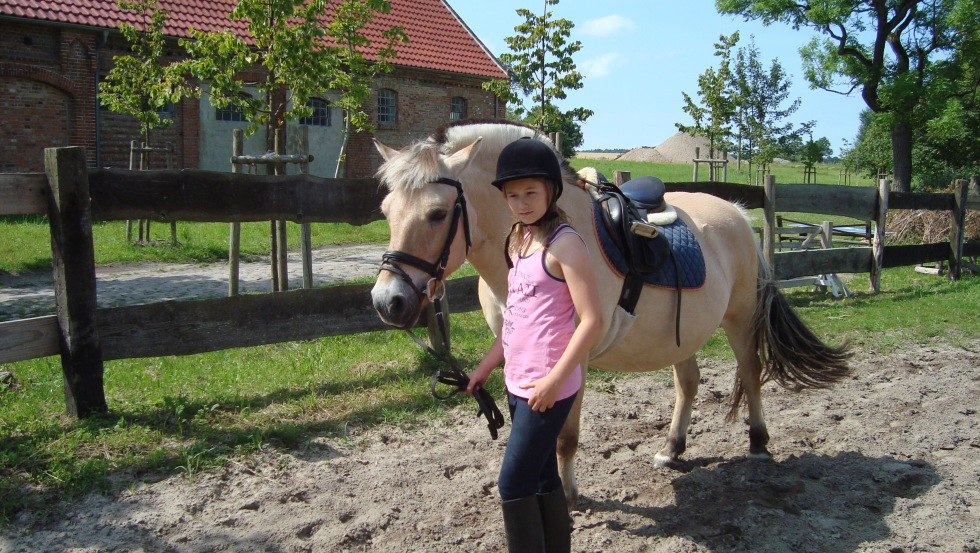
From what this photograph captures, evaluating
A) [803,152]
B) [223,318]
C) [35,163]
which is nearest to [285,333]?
[223,318]

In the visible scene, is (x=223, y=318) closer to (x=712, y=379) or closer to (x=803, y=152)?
(x=712, y=379)

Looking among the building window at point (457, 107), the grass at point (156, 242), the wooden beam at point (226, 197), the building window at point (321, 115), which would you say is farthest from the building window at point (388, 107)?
the wooden beam at point (226, 197)

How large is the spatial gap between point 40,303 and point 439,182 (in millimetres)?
7055

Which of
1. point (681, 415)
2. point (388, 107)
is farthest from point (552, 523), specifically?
point (388, 107)

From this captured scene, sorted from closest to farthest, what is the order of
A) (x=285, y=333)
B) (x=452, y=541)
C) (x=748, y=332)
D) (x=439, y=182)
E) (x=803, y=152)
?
1. (x=439, y=182)
2. (x=452, y=541)
3. (x=748, y=332)
4. (x=285, y=333)
5. (x=803, y=152)

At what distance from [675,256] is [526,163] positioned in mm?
1529

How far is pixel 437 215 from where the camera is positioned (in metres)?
3.04

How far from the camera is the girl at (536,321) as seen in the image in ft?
8.22

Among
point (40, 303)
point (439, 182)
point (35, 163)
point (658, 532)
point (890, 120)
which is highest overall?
point (890, 120)

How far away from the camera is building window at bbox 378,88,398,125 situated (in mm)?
24000

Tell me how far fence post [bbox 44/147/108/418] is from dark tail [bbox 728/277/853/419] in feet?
13.0

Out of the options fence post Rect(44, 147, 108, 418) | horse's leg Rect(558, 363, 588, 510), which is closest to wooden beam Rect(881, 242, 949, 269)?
horse's leg Rect(558, 363, 588, 510)

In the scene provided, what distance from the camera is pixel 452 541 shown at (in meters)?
3.32

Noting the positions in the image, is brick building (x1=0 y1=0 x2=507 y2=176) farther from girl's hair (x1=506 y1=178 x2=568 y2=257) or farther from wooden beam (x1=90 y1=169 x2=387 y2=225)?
girl's hair (x1=506 y1=178 x2=568 y2=257)
